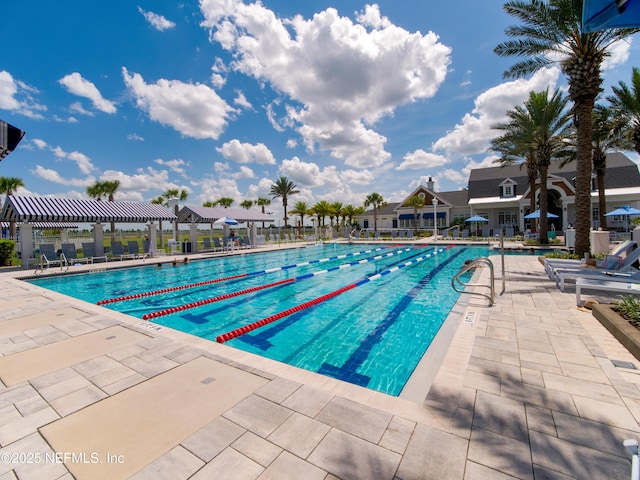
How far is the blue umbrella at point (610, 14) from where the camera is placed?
8.95 ft

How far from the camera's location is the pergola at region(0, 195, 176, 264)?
46.3 feet

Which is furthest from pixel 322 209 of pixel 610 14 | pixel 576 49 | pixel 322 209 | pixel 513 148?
pixel 610 14

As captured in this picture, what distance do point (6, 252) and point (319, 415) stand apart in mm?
19706

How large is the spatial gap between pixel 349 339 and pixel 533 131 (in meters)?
19.3

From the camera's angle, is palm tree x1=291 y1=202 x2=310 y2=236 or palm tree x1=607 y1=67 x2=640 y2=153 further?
palm tree x1=291 y1=202 x2=310 y2=236

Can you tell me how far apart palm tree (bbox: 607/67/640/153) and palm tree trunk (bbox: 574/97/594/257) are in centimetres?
716

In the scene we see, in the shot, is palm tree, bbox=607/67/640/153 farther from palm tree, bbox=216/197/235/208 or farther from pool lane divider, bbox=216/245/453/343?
palm tree, bbox=216/197/235/208

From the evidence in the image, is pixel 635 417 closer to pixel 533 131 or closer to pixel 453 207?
pixel 533 131

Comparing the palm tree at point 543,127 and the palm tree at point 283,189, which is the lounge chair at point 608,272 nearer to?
the palm tree at point 543,127

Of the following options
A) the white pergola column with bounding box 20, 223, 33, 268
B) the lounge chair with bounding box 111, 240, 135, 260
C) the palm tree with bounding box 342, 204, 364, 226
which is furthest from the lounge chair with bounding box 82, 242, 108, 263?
the palm tree with bounding box 342, 204, 364, 226

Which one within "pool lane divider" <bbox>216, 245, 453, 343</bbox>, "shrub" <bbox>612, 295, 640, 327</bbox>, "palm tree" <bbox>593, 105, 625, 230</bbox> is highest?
"palm tree" <bbox>593, 105, 625, 230</bbox>

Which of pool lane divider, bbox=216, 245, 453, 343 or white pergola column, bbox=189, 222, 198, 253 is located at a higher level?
white pergola column, bbox=189, 222, 198, 253

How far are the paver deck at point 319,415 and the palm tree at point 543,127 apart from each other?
690 inches

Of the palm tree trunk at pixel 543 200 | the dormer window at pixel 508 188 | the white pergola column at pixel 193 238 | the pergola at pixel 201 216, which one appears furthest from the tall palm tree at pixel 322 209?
the palm tree trunk at pixel 543 200
